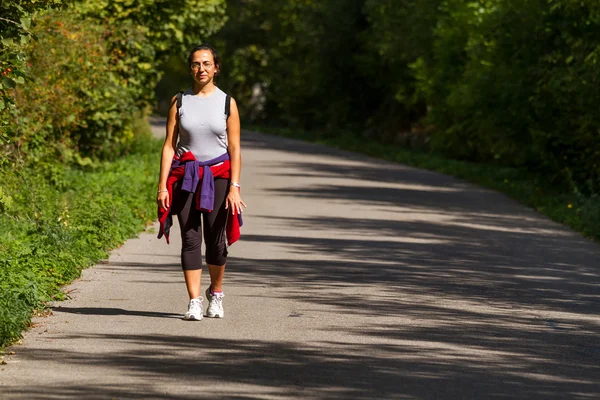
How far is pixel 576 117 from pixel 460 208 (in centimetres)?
539

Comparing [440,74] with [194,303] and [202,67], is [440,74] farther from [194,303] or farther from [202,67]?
[194,303]

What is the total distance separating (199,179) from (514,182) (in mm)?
20217

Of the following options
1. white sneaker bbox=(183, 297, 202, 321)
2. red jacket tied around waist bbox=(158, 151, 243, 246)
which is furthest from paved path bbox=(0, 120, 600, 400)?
red jacket tied around waist bbox=(158, 151, 243, 246)

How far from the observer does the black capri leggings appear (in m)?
10.1

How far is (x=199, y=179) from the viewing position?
1002 centimetres

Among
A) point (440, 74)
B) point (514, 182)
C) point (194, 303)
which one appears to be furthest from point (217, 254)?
point (440, 74)

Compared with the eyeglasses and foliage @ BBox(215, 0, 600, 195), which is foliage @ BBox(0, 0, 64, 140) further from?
foliage @ BBox(215, 0, 600, 195)

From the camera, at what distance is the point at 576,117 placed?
27.0 m

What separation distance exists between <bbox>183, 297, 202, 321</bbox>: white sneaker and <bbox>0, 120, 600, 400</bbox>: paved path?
83 mm

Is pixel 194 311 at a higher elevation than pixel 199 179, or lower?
lower

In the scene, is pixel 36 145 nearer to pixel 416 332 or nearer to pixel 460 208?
pixel 460 208

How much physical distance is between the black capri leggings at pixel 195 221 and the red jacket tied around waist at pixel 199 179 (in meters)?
0.05

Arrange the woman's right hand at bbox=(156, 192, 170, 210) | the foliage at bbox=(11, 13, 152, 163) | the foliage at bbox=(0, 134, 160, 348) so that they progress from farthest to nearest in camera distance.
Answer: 1. the foliage at bbox=(11, 13, 152, 163)
2. the foliage at bbox=(0, 134, 160, 348)
3. the woman's right hand at bbox=(156, 192, 170, 210)

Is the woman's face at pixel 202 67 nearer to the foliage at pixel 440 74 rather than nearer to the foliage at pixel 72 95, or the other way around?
the foliage at pixel 72 95
